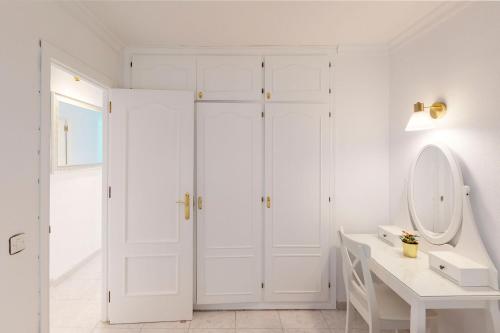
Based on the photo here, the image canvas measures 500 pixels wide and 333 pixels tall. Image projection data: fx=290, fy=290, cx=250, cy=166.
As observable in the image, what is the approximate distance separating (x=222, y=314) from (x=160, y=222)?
102cm

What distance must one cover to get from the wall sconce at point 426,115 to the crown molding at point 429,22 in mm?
596

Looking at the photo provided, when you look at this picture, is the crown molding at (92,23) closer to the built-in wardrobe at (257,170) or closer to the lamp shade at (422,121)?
the built-in wardrobe at (257,170)

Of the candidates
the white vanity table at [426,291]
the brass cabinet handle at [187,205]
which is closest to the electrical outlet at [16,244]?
the brass cabinet handle at [187,205]

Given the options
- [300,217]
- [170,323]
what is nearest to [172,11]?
[300,217]

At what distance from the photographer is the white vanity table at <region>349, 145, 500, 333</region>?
1546 millimetres

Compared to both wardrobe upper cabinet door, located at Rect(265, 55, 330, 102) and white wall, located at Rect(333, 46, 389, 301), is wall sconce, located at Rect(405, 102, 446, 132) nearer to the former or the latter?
white wall, located at Rect(333, 46, 389, 301)

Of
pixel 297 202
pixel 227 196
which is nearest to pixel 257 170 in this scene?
pixel 227 196

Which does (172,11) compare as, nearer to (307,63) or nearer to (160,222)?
(307,63)

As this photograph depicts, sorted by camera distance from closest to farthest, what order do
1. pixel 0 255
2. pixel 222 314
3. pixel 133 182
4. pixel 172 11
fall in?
pixel 0 255 < pixel 172 11 < pixel 133 182 < pixel 222 314

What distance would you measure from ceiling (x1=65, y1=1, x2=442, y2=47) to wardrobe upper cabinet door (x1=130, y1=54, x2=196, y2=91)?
13cm

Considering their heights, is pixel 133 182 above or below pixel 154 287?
above

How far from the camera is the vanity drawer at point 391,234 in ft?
7.48

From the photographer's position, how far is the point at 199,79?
2.68 meters

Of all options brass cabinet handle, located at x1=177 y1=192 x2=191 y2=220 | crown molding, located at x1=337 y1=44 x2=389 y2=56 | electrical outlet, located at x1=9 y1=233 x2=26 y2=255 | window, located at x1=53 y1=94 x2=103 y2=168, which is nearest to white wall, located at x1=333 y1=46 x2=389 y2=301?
crown molding, located at x1=337 y1=44 x2=389 y2=56
